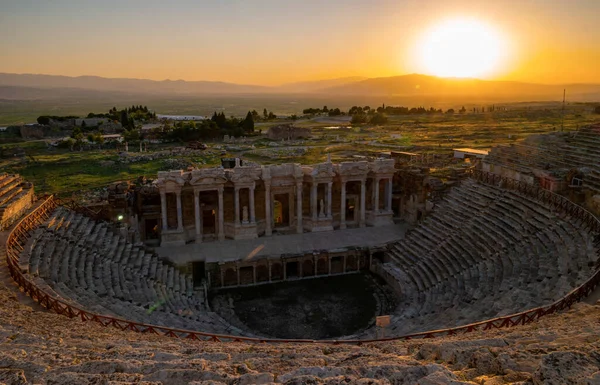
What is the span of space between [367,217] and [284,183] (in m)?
6.14

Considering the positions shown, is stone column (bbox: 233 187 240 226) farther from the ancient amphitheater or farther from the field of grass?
the field of grass

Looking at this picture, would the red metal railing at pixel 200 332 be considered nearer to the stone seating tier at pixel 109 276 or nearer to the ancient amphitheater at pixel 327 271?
the ancient amphitheater at pixel 327 271

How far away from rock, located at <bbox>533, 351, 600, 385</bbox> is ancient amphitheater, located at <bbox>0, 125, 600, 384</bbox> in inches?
0.9

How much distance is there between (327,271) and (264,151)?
38660 millimetres

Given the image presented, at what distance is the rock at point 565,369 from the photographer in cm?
623

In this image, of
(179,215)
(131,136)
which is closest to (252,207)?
(179,215)

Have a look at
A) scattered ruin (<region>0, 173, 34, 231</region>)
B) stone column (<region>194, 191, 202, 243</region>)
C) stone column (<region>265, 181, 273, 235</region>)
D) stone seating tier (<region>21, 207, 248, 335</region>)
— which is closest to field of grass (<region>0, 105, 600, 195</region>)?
scattered ruin (<region>0, 173, 34, 231</region>)

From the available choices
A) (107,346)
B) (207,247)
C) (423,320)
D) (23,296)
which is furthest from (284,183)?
(107,346)

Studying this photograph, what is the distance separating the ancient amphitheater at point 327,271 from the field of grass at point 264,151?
1781 cm

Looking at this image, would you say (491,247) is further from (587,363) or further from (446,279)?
(587,363)

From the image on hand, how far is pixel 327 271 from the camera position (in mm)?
26688

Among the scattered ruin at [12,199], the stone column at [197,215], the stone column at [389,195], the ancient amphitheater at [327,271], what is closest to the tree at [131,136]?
the ancient amphitheater at [327,271]

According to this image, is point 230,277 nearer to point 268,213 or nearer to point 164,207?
point 268,213

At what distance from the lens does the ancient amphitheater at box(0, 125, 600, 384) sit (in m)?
8.01
